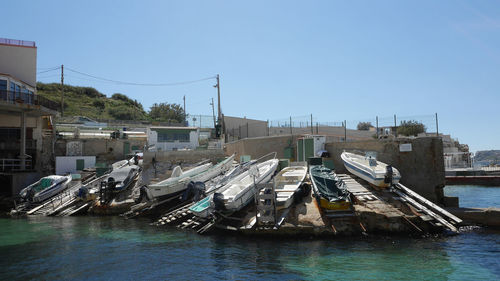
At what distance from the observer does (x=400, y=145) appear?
1719 centimetres

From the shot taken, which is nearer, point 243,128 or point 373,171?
point 373,171

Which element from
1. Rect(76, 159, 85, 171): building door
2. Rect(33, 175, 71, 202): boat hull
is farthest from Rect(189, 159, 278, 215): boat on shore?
Rect(76, 159, 85, 171): building door

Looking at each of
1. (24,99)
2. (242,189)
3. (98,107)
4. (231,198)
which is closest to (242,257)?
(231,198)

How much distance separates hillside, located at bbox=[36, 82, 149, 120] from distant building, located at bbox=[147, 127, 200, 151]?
116 feet

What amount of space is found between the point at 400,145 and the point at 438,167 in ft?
6.58

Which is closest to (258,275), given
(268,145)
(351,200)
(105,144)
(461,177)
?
(351,200)

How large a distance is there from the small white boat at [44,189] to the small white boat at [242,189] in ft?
44.8

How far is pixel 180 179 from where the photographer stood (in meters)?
19.1

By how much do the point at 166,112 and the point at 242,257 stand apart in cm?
5993

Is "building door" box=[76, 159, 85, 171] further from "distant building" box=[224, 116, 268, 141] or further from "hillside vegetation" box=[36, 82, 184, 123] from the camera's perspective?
"hillside vegetation" box=[36, 82, 184, 123]

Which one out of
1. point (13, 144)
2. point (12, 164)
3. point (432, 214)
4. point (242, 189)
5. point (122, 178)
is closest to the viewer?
point (432, 214)

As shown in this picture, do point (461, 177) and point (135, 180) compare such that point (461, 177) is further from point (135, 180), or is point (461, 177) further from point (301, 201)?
point (135, 180)

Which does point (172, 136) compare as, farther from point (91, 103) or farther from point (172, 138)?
point (91, 103)

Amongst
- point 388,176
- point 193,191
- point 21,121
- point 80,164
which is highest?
point 21,121
